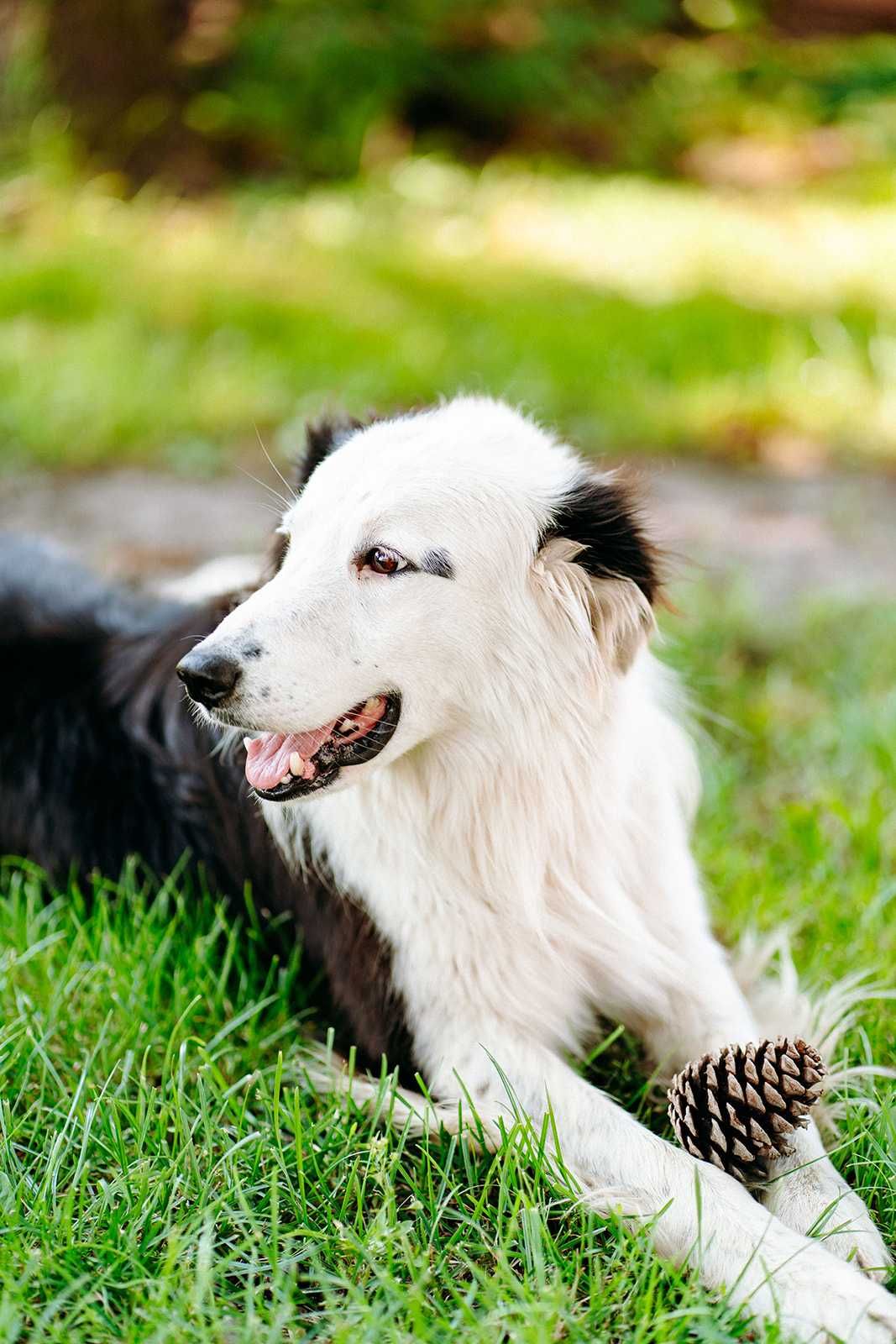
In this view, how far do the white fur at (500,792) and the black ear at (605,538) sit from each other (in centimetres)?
2

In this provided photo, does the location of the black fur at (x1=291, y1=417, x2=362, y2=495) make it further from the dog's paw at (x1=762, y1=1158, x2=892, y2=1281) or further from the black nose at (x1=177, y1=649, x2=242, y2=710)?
the dog's paw at (x1=762, y1=1158, x2=892, y2=1281)

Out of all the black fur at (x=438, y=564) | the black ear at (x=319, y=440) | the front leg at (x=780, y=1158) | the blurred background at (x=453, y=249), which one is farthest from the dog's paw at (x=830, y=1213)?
the blurred background at (x=453, y=249)

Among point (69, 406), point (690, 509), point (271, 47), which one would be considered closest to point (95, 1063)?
point (690, 509)

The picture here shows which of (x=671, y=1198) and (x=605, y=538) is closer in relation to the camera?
(x=671, y=1198)

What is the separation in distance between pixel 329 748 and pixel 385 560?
32 centimetres

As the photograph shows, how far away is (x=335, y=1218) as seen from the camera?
1.87 metres

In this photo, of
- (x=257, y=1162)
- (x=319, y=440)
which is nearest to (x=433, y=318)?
(x=319, y=440)

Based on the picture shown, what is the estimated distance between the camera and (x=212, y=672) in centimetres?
191

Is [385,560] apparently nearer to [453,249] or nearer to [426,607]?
[426,607]

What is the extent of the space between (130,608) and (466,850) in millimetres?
1204

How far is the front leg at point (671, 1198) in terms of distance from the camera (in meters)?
1.65

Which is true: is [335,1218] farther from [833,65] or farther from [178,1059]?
[833,65]

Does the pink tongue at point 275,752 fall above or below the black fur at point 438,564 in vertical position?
below

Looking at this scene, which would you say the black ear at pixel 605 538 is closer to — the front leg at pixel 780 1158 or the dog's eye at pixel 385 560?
the dog's eye at pixel 385 560
